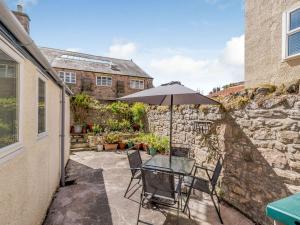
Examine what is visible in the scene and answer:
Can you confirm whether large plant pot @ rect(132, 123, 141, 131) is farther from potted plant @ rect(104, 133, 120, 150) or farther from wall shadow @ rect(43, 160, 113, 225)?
wall shadow @ rect(43, 160, 113, 225)

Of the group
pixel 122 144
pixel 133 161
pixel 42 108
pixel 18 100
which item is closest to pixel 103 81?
pixel 122 144

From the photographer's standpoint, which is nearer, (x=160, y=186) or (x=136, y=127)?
(x=160, y=186)

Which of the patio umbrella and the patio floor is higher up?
the patio umbrella

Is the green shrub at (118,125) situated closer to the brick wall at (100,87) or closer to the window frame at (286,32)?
the brick wall at (100,87)

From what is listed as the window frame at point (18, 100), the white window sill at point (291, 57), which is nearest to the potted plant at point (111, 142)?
the window frame at point (18, 100)

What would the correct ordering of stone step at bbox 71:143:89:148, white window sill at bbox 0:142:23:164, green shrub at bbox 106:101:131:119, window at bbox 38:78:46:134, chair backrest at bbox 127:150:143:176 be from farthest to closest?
green shrub at bbox 106:101:131:119, stone step at bbox 71:143:89:148, chair backrest at bbox 127:150:143:176, window at bbox 38:78:46:134, white window sill at bbox 0:142:23:164

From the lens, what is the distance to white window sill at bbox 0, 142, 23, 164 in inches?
78.1

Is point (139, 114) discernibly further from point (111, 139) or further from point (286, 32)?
point (286, 32)

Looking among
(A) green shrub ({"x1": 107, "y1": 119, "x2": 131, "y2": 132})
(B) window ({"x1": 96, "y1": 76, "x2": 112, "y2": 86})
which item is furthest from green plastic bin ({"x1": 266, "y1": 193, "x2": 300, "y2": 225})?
(B) window ({"x1": 96, "y1": 76, "x2": 112, "y2": 86})

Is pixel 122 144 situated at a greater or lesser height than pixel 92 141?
lesser

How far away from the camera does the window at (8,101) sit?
212cm

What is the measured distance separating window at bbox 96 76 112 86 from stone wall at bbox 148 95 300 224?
57.8 ft

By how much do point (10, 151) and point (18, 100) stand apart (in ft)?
2.41

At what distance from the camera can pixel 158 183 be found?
3639 mm
